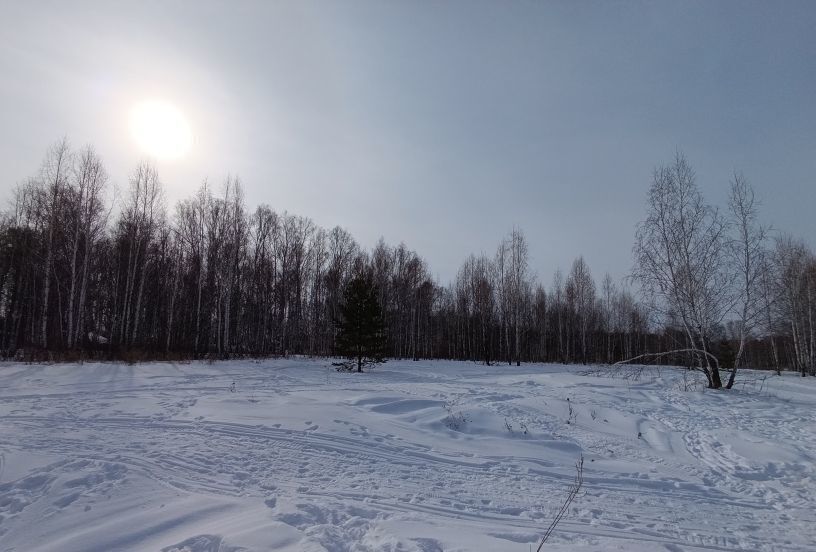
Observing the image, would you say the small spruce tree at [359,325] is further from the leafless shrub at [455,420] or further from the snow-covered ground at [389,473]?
the leafless shrub at [455,420]

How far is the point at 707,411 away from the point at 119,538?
12859 mm

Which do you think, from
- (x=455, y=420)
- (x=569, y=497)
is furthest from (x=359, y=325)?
(x=569, y=497)

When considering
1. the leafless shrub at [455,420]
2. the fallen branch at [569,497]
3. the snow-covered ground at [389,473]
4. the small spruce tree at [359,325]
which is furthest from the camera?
the small spruce tree at [359,325]

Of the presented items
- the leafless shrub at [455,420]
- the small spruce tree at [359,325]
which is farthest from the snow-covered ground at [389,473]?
the small spruce tree at [359,325]

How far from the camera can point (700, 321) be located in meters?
15.5

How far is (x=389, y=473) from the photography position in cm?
582

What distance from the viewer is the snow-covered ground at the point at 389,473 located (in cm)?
399

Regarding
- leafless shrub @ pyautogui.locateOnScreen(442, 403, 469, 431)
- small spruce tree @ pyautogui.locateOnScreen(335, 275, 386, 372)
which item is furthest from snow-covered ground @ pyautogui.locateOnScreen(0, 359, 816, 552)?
small spruce tree @ pyautogui.locateOnScreen(335, 275, 386, 372)

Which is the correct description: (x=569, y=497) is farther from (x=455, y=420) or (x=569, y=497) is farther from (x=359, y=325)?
(x=359, y=325)

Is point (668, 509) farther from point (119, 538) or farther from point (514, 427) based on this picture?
point (119, 538)

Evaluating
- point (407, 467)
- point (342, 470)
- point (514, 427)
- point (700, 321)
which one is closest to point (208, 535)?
point (342, 470)

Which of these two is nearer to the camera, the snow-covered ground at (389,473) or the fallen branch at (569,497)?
the snow-covered ground at (389,473)

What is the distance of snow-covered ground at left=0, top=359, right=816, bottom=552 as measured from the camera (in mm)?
3992

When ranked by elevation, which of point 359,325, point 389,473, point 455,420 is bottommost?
point 389,473
